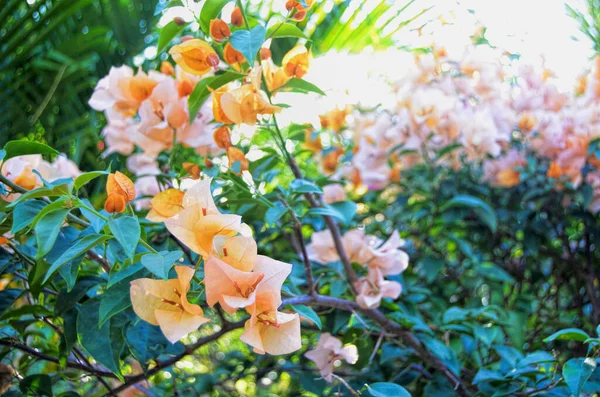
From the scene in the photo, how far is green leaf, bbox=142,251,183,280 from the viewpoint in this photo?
1.66 ft

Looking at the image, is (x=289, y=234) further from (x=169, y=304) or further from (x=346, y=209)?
→ (x=169, y=304)

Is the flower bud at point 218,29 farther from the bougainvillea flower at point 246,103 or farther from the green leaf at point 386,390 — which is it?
the green leaf at point 386,390

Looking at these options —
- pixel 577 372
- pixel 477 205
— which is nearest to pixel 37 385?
pixel 577 372

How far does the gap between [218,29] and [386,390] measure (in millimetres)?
495

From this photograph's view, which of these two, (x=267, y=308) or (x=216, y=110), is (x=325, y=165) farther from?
(x=267, y=308)

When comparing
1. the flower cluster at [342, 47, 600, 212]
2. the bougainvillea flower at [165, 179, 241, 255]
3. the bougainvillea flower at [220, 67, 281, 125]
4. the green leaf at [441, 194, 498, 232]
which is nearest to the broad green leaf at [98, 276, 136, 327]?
the bougainvillea flower at [165, 179, 241, 255]

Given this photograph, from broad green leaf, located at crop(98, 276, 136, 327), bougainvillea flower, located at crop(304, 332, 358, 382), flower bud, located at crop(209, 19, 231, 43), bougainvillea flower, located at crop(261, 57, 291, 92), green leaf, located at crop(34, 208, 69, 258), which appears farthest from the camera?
bougainvillea flower, located at crop(304, 332, 358, 382)

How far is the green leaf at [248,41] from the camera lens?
2.16 feet

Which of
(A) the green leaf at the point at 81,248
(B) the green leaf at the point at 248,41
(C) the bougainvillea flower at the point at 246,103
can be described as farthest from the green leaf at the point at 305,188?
(A) the green leaf at the point at 81,248

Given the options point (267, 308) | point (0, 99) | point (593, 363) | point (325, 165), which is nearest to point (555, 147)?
point (325, 165)

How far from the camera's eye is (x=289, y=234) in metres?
1.24

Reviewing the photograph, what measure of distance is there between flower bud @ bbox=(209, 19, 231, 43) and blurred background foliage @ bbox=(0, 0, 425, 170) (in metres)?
0.70

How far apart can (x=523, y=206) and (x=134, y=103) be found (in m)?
1.15

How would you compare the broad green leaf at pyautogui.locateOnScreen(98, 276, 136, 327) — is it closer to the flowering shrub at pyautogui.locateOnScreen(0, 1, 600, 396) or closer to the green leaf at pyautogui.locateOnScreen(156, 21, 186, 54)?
the flowering shrub at pyautogui.locateOnScreen(0, 1, 600, 396)
